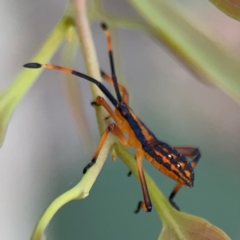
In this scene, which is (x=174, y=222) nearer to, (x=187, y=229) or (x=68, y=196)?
(x=187, y=229)

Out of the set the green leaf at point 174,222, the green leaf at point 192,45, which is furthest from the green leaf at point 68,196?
the green leaf at point 192,45

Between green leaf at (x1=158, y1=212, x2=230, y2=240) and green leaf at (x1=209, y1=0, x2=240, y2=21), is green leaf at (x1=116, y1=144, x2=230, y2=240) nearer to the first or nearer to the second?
green leaf at (x1=158, y1=212, x2=230, y2=240)

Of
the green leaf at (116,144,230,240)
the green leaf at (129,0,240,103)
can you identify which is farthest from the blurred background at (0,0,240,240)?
the green leaf at (116,144,230,240)

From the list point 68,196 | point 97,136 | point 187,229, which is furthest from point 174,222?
point 97,136

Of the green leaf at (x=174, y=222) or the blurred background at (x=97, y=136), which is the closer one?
the green leaf at (x=174, y=222)

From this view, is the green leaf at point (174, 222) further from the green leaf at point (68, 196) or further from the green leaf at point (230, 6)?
the green leaf at point (230, 6)

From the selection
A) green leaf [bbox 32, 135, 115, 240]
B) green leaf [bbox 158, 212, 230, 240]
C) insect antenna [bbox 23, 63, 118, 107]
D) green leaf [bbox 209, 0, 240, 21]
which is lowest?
green leaf [bbox 158, 212, 230, 240]
